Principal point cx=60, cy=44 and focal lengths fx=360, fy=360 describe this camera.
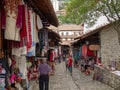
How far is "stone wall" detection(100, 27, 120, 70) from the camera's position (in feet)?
76.5

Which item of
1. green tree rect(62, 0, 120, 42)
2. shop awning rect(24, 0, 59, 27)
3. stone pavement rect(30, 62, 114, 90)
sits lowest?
stone pavement rect(30, 62, 114, 90)

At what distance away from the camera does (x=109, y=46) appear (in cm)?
2411

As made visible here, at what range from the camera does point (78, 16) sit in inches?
963

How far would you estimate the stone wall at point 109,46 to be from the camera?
23312mm

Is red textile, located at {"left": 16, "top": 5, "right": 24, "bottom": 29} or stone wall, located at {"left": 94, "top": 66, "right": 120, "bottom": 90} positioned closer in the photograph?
red textile, located at {"left": 16, "top": 5, "right": 24, "bottom": 29}

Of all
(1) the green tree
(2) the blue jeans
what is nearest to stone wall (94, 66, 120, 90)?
(1) the green tree

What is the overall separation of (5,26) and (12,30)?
201 millimetres

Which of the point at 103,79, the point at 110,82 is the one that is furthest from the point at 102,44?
the point at 110,82

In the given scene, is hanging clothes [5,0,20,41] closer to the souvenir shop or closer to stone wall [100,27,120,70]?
the souvenir shop

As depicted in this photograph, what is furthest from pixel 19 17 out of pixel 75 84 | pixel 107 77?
pixel 75 84

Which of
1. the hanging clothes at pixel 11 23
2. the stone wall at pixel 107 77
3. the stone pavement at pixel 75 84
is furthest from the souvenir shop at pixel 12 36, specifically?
the stone wall at pixel 107 77

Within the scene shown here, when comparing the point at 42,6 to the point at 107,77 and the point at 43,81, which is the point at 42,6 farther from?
the point at 107,77

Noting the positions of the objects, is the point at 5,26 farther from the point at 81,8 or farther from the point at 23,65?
the point at 81,8

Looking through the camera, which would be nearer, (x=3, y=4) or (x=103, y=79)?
(x=3, y=4)
